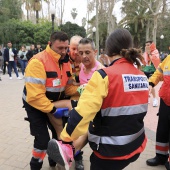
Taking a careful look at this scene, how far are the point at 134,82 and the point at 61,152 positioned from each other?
745 mm

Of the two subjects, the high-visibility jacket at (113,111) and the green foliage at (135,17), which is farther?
the green foliage at (135,17)

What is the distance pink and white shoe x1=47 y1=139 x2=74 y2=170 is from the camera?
1668 mm

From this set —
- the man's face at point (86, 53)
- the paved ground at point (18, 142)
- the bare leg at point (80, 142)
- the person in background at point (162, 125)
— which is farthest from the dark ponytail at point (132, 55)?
the paved ground at point (18, 142)

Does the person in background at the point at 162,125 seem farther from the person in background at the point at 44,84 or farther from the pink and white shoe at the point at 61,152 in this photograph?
the pink and white shoe at the point at 61,152

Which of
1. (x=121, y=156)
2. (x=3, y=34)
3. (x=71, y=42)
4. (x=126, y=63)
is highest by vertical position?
(x=3, y=34)

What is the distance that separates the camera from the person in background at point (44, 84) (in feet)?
8.42

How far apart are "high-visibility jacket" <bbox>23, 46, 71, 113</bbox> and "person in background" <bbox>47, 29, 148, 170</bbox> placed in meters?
0.88

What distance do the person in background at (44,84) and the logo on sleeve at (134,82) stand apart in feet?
3.66

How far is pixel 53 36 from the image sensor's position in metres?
2.74

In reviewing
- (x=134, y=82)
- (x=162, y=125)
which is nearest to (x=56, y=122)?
(x=134, y=82)

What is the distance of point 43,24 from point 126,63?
2391 centimetres

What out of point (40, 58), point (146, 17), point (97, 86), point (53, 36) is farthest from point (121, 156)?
point (146, 17)

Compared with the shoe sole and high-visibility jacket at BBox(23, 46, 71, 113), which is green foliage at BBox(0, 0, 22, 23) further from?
the shoe sole

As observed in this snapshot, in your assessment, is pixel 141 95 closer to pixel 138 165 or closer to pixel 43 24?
pixel 138 165
